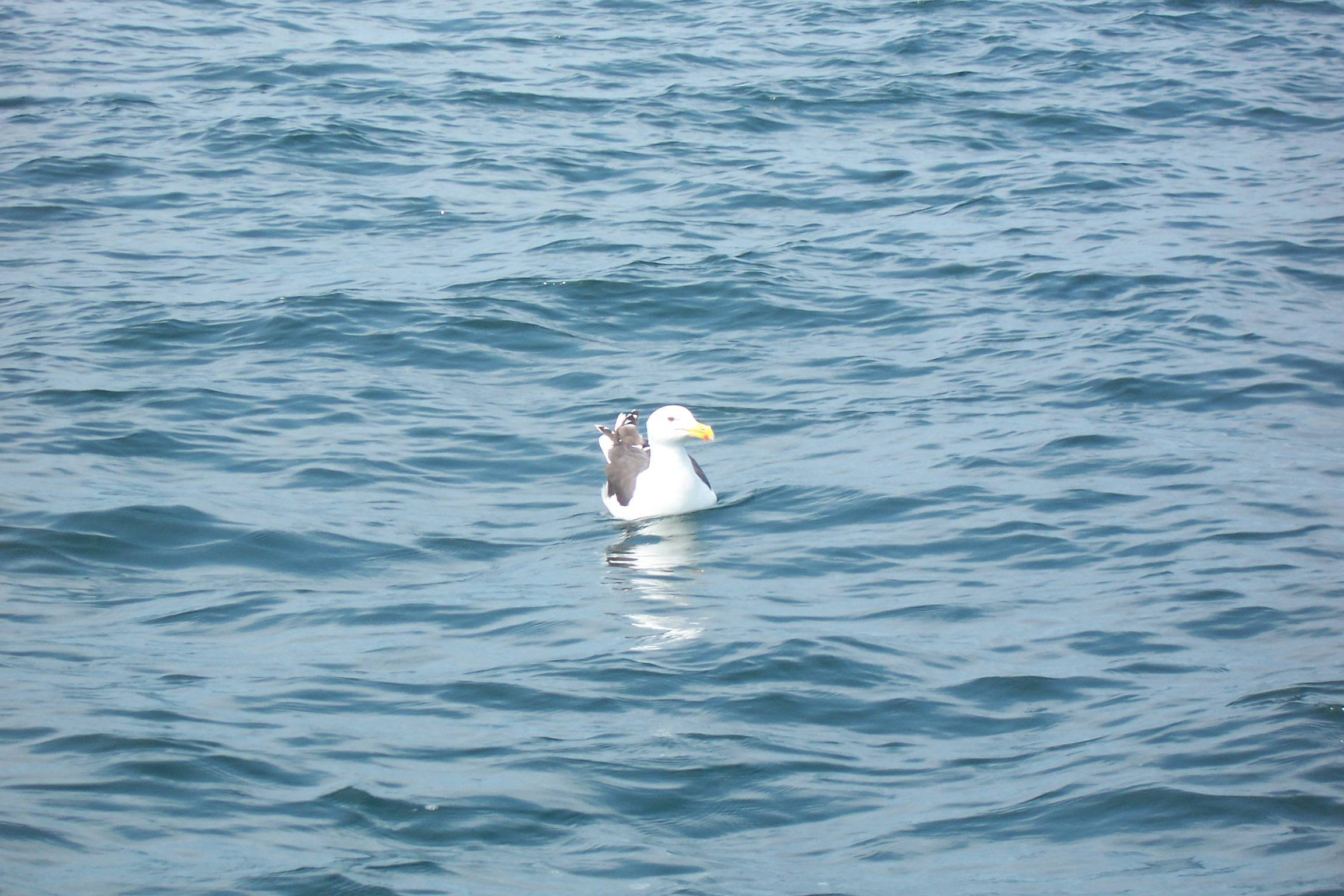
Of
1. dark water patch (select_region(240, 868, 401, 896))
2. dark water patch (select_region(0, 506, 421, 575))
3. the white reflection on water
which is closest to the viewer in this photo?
dark water patch (select_region(240, 868, 401, 896))

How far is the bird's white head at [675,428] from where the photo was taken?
10109 mm

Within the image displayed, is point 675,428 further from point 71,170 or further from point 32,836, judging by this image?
point 71,170

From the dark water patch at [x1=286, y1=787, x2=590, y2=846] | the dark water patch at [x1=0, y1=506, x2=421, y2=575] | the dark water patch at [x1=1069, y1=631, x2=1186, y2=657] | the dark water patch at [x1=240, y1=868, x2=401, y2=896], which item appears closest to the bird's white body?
the dark water patch at [x1=0, y1=506, x2=421, y2=575]

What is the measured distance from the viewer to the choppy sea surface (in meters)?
5.81

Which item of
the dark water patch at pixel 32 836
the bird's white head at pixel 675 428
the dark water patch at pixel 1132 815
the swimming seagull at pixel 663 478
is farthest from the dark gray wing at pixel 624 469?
the dark water patch at pixel 32 836

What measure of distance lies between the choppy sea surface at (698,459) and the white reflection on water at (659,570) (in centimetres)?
6

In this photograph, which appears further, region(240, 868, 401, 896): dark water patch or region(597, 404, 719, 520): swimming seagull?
region(597, 404, 719, 520): swimming seagull

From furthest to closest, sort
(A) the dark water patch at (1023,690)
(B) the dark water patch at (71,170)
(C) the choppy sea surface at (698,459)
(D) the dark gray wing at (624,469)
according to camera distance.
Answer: (B) the dark water patch at (71,170) → (D) the dark gray wing at (624,469) → (A) the dark water patch at (1023,690) → (C) the choppy sea surface at (698,459)

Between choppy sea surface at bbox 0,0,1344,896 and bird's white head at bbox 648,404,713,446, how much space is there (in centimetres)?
64

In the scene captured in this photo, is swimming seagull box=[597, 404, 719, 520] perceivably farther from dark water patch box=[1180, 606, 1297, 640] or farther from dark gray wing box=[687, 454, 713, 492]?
dark water patch box=[1180, 606, 1297, 640]

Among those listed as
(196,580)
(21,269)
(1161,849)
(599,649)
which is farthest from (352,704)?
(21,269)

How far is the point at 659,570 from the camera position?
9203 mm

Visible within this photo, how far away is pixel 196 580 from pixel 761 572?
3.42 metres

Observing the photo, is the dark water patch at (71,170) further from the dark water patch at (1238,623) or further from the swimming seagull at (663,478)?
the dark water patch at (1238,623)
